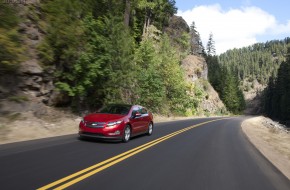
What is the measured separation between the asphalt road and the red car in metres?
0.58

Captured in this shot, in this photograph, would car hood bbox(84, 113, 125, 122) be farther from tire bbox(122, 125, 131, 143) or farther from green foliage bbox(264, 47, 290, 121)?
green foliage bbox(264, 47, 290, 121)

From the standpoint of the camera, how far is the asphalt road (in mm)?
7262

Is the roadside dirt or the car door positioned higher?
the car door

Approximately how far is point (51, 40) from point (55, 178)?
556 inches

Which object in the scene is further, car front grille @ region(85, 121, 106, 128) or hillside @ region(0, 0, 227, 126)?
hillside @ region(0, 0, 227, 126)

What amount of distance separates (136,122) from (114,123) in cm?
216

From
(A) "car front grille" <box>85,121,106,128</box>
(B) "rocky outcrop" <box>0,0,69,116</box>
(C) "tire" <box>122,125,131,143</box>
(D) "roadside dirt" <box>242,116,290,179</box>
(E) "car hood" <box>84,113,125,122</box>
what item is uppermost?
(B) "rocky outcrop" <box>0,0,69,116</box>

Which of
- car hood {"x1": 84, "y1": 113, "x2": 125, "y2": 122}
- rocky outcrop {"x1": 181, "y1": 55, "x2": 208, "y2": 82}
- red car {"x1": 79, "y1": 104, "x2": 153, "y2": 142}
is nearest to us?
red car {"x1": 79, "y1": 104, "x2": 153, "y2": 142}

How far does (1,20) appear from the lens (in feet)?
49.9

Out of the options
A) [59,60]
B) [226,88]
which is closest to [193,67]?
[226,88]

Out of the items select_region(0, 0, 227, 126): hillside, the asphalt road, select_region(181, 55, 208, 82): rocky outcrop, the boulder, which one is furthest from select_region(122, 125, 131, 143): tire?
select_region(181, 55, 208, 82): rocky outcrop

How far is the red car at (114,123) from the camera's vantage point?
13.3 metres

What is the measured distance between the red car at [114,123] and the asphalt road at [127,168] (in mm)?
581

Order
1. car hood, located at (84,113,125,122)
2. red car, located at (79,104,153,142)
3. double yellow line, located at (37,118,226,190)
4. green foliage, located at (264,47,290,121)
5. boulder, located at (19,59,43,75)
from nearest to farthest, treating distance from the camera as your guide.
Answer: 1. double yellow line, located at (37,118,226,190)
2. red car, located at (79,104,153,142)
3. car hood, located at (84,113,125,122)
4. boulder, located at (19,59,43,75)
5. green foliage, located at (264,47,290,121)
